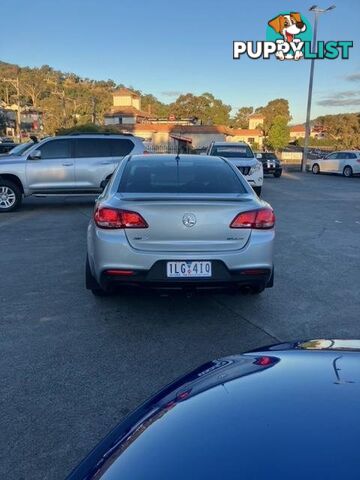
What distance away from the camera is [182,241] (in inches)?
170

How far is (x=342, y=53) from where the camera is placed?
1212 inches

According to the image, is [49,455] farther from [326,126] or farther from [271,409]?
[326,126]

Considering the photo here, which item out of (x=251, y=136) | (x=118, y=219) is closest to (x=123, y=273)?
(x=118, y=219)

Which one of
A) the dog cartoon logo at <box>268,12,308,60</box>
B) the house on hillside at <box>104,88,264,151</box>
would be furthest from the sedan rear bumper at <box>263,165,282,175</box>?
the house on hillside at <box>104,88,264,151</box>

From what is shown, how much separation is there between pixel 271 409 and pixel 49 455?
4.96 ft

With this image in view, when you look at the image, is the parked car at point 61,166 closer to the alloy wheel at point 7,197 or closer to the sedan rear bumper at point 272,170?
the alloy wheel at point 7,197

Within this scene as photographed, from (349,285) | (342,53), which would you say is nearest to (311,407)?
(349,285)

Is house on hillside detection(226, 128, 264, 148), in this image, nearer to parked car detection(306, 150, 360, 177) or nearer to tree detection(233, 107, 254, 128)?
tree detection(233, 107, 254, 128)

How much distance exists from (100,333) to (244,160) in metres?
12.1

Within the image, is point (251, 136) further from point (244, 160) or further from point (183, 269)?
point (183, 269)

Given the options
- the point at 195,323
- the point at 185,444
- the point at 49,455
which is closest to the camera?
the point at 185,444

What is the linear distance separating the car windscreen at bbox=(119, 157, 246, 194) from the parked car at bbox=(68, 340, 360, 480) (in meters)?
2.69

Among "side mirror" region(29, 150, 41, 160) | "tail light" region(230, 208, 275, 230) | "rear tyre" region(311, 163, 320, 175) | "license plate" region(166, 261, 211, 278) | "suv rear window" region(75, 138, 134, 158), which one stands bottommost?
"rear tyre" region(311, 163, 320, 175)

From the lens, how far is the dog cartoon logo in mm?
29953
